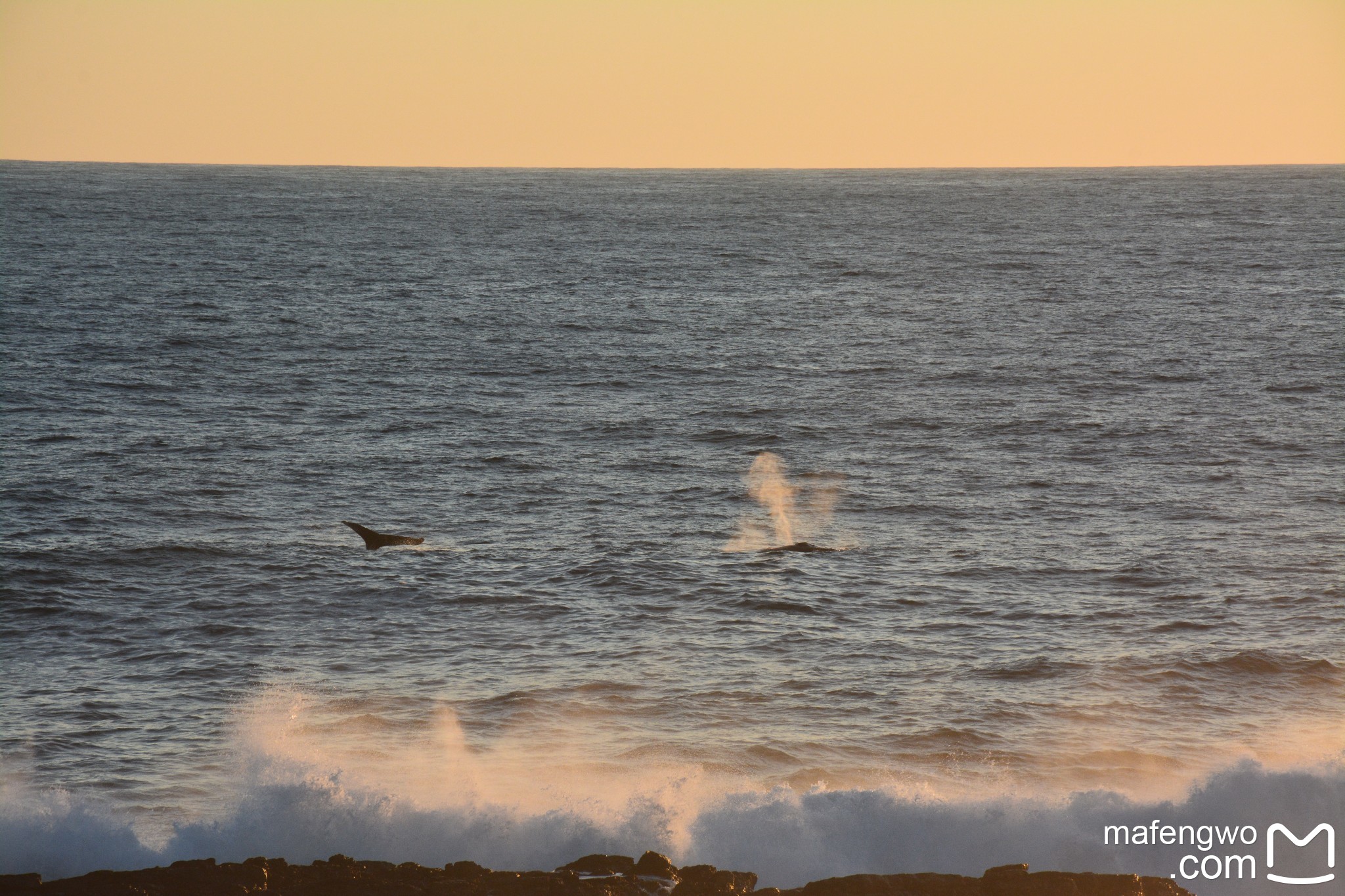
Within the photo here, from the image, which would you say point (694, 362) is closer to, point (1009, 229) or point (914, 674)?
point (914, 674)

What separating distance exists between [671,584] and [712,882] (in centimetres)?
Answer: 1770

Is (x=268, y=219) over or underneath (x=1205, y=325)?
over

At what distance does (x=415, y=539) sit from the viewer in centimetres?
3947

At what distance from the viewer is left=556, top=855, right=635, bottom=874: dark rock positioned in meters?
18.2

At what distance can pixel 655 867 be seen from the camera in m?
18.0

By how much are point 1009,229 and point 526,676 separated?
130485 millimetres

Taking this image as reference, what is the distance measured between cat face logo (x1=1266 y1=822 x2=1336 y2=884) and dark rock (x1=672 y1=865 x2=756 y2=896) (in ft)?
27.8

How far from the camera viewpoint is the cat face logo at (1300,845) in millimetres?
19281

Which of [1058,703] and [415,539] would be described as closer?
[1058,703]

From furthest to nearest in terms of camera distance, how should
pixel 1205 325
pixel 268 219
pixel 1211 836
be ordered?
pixel 268 219, pixel 1205 325, pixel 1211 836

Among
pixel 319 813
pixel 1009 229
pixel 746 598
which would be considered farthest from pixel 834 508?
pixel 1009 229

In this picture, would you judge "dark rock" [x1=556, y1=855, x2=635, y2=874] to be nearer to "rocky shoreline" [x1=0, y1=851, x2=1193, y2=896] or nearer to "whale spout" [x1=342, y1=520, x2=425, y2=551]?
"rocky shoreline" [x1=0, y1=851, x2=1193, y2=896]

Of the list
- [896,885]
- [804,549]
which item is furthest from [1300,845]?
[804,549]

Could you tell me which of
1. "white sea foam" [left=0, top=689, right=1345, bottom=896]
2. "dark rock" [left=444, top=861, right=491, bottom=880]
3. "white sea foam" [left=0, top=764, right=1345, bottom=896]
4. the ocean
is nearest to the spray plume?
the ocean
